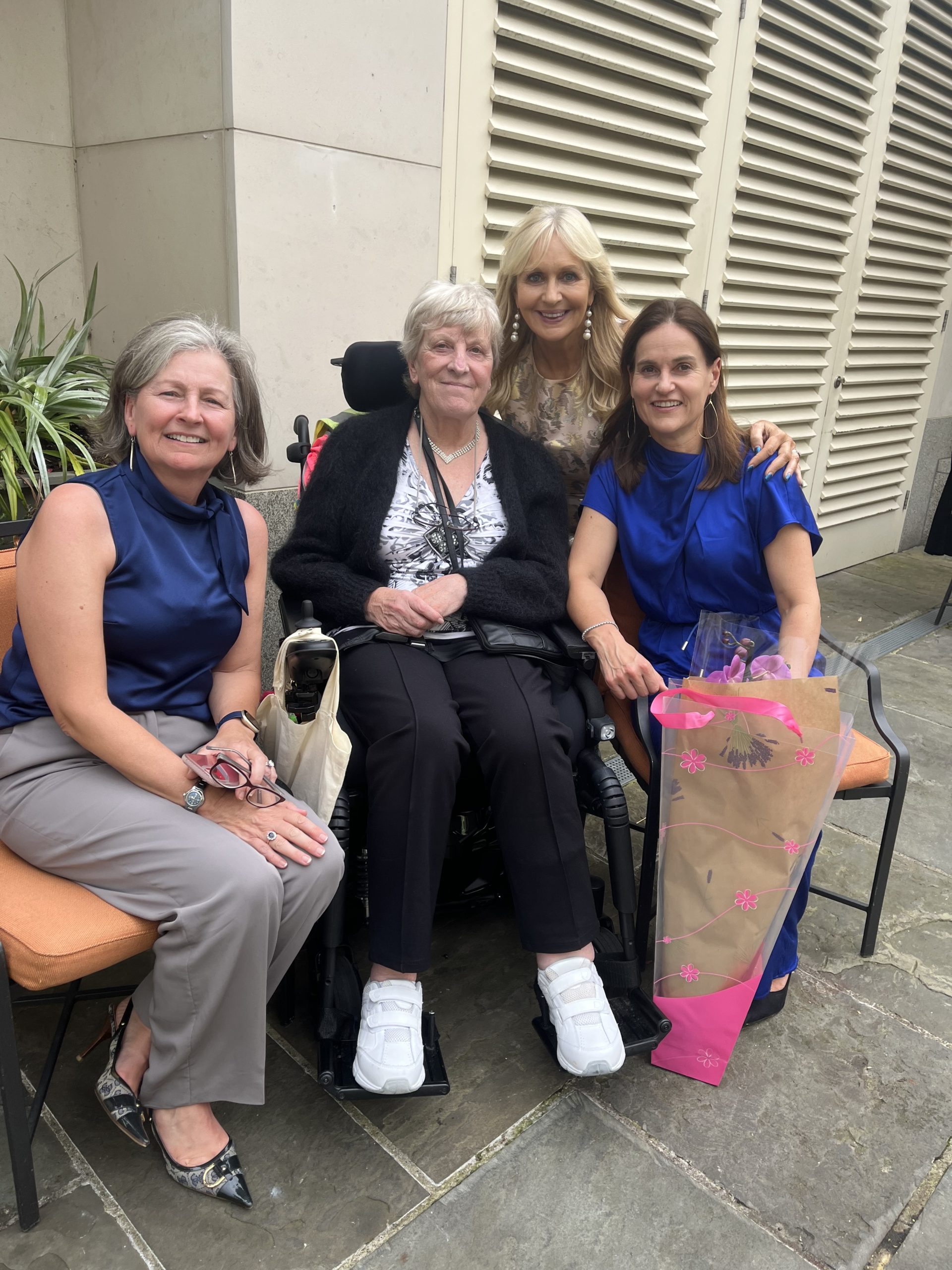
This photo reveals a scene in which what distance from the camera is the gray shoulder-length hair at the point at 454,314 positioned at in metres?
2.12

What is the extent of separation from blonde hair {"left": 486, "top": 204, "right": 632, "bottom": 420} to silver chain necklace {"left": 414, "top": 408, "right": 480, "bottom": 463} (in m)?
0.28

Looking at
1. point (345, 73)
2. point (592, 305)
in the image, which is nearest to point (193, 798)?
point (592, 305)

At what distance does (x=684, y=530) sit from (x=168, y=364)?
4.03ft

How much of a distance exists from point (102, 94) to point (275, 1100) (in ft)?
9.49

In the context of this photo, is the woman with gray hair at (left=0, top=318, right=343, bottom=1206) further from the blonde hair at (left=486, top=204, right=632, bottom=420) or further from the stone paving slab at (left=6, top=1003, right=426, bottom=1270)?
the blonde hair at (left=486, top=204, right=632, bottom=420)

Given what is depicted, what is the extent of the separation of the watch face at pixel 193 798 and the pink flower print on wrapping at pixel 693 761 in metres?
0.93

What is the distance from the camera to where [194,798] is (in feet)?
5.42

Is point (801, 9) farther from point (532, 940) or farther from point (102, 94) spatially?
point (532, 940)

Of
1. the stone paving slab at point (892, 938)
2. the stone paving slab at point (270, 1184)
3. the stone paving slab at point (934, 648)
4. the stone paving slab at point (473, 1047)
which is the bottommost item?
the stone paving slab at point (892, 938)

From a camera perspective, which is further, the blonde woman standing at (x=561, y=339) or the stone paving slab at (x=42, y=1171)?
the blonde woman standing at (x=561, y=339)

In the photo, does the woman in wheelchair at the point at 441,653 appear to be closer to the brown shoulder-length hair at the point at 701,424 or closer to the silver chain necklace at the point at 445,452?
the silver chain necklace at the point at 445,452

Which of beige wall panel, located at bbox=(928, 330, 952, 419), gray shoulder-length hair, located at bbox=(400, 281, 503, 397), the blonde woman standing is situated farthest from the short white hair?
beige wall panel, located at bbox=(928, 330, 952, 419)

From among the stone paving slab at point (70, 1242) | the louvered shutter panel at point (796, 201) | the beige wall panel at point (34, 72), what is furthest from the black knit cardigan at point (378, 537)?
the louvered shutter panel at point (796, 201)

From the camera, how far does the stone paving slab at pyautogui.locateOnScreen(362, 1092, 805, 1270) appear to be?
1536 millimetres
